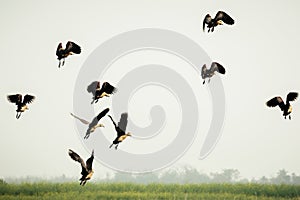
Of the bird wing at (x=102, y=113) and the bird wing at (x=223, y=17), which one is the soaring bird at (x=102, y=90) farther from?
the bird wing at (x=223, y=17)

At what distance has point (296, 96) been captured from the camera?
12.4m

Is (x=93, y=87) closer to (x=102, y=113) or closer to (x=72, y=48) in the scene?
(x=102, y=113)

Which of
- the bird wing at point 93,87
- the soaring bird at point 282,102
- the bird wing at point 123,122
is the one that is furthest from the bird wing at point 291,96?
the bird wing at point 93,87

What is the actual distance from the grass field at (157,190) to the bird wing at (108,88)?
5.83m

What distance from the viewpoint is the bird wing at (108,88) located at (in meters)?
11.0

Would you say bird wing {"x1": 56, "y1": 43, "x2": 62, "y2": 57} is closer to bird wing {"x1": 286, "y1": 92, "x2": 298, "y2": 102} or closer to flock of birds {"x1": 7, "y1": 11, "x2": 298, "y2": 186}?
flock of birds {"x1": 7, "y1": 11, "x2": 298, "y2": 186}

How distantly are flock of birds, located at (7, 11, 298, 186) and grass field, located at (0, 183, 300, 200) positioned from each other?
470 cm

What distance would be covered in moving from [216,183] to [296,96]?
23.0ft

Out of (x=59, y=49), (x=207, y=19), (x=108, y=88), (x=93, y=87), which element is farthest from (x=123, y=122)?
(x=207, y=19)

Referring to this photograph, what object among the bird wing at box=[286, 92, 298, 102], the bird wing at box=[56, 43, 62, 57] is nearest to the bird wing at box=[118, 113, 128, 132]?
the bird wing at box=[56, 43, 62, 57]

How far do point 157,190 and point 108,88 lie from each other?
7.48 m

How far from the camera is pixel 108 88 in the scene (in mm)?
11062

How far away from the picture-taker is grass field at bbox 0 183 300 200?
15917 mm

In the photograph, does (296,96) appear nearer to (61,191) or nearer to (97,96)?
(97,96)
